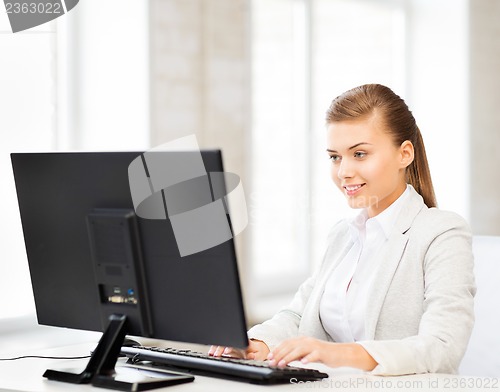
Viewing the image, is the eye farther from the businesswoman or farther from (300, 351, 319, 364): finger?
(300, 351, 319, 364): finger

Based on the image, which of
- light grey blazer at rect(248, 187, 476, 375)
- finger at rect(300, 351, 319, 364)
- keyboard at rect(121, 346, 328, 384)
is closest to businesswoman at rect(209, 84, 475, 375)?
light grey blazer at rect(248, 187, 476, 375)

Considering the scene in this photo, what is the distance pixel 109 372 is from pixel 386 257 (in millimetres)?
712

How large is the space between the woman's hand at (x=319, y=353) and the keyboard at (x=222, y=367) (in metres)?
0.02

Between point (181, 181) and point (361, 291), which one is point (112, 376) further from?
point (361, 291)

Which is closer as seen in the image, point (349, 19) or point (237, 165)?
point (237, 165)

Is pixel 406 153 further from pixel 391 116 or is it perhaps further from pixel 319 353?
pixel 319 353

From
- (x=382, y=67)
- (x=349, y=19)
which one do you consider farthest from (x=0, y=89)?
(x=382, y=67)

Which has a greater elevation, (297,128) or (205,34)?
(205,34)

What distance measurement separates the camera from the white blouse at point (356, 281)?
2.01 meters

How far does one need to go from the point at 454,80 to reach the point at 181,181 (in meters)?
3.77

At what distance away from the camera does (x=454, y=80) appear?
4.96 metres

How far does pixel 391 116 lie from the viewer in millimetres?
2014

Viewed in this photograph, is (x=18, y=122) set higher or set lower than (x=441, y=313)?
higher

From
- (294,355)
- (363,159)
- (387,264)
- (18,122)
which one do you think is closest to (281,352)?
(294,355)
